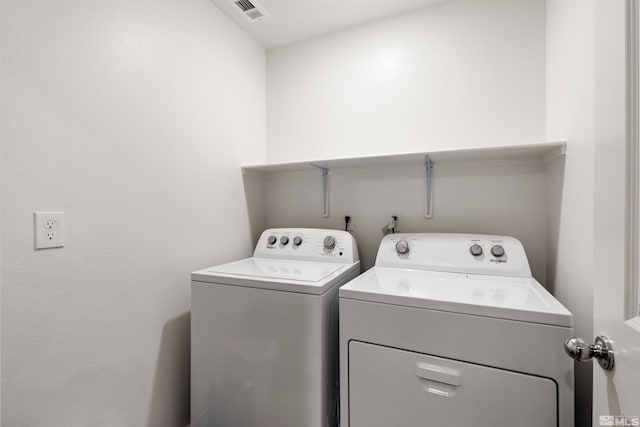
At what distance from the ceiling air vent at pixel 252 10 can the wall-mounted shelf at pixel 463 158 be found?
2.95ft

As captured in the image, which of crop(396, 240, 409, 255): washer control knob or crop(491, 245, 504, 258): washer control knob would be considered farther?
crop(396, 240, 409, 255): washer control knob

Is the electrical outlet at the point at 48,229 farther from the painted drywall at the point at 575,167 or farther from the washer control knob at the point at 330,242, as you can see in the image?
the painted drywall at the point at 575,167

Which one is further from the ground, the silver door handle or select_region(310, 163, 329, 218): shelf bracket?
select_region(310, 163, 329, 218): shelf bracket

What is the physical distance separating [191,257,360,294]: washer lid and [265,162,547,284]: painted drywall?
394mm

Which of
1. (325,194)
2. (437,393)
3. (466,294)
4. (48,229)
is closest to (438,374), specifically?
(437,393)

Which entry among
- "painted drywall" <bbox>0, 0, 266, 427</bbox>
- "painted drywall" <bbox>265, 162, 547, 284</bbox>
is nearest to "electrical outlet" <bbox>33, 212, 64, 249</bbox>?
"painted drywall" <bbox>0, 0, 266, 427</bbox>

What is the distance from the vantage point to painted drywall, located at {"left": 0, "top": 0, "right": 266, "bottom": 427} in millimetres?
878

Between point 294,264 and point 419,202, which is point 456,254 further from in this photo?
point 294,264

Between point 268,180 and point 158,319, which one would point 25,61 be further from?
point 268,180

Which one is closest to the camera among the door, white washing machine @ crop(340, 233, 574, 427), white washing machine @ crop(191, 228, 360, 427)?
the door

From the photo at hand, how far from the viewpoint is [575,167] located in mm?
1064

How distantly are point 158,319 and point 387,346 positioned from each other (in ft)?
3.47

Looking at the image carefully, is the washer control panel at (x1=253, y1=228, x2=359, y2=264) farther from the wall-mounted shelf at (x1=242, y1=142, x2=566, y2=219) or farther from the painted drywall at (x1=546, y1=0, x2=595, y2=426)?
the painted drywall at (x1=546, y1=0, x2=595, y2=426)

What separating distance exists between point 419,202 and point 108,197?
1542mm
